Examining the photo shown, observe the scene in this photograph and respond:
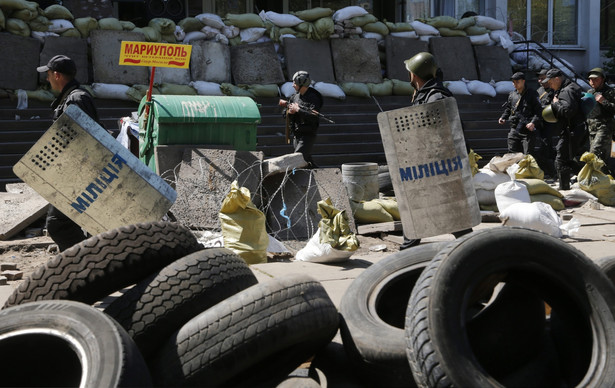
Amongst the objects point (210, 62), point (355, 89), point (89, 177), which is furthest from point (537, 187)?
point (210, 62)

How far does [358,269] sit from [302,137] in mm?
5746

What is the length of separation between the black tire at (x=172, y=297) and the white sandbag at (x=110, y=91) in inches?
451

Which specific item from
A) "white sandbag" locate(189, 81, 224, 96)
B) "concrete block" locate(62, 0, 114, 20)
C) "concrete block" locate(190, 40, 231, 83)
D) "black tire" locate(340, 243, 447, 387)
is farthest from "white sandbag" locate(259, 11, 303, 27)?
"black tire" locate(340, 243, 447, 387)

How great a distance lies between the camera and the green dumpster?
9023 mm

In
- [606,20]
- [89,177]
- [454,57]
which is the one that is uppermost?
[606,20]

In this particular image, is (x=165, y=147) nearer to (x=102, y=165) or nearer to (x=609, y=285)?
(x=102, y=165)

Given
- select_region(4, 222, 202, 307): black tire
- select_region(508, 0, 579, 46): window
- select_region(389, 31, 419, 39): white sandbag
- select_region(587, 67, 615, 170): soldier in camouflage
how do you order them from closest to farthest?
select_region(4, 222, 202, 307): black tire → select_region(587, 67, 615, 170): soldier in camouflage → select_region(389, 31, 419, 39): white sandbag → select_region(508, 0, 579, 46): window

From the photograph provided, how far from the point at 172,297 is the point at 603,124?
450 inches

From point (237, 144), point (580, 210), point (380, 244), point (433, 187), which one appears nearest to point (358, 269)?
point (433, 187)

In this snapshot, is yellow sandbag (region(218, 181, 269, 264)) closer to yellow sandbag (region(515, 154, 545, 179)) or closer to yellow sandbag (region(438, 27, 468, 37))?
yellow sandbag (region(515, 154, 545, 179))

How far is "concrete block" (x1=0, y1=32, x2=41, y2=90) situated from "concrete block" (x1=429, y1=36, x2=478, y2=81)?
29.8 ft

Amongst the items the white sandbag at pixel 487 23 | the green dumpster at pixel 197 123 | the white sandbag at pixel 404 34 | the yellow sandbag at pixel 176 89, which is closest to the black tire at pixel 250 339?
the green dumpster at pixel 197 123

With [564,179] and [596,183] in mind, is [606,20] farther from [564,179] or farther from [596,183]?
[596,183]

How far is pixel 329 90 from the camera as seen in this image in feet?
55.1
